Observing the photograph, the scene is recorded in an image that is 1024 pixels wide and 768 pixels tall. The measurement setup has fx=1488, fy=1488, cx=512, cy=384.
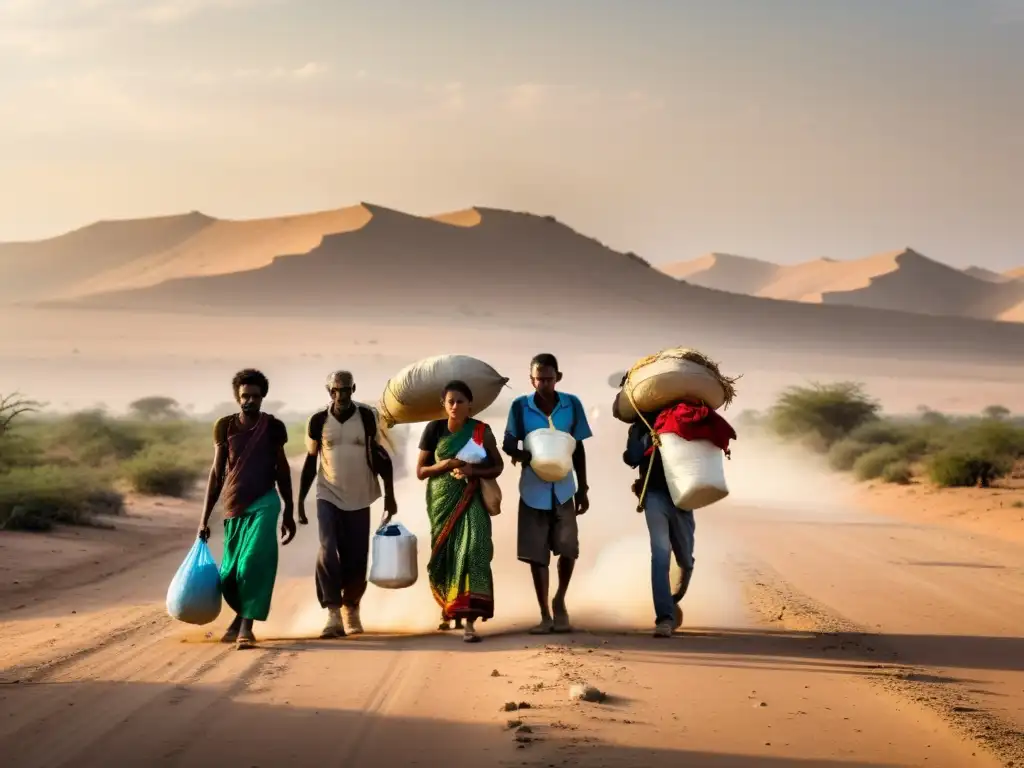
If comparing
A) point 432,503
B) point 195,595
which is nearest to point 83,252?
point 432,503

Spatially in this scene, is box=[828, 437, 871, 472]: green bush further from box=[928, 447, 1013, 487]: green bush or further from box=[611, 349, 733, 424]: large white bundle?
box=[611, 349, 733, 424]: large white bundle

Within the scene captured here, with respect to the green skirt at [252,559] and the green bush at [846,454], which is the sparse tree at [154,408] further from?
the green skirt at [252,559]

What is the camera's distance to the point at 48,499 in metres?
18.5

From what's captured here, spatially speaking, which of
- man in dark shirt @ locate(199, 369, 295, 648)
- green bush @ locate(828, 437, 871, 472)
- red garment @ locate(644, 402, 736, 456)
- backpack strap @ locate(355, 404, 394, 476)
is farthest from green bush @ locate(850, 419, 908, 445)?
man in dark shirt @ locate(199, 369, 295, 648)

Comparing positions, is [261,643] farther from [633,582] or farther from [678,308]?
[678,308]

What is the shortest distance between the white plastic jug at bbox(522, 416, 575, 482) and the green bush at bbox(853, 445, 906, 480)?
19729 millimetres

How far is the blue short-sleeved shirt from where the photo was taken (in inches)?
408

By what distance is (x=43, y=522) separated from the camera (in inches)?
704

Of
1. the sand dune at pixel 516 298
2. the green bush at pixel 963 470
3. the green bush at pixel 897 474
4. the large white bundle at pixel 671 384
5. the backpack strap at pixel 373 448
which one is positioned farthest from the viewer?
the sand dune at pixel 516 298

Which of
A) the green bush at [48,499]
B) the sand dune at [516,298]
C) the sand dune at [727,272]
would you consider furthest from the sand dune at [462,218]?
the green bush at [48,499]

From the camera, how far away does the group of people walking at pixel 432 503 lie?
10.0m

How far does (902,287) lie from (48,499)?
132777 millimetres

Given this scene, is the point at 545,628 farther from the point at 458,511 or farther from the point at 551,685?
the point at 551,685

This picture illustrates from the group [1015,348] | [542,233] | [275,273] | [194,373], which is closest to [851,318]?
[1015,348]
